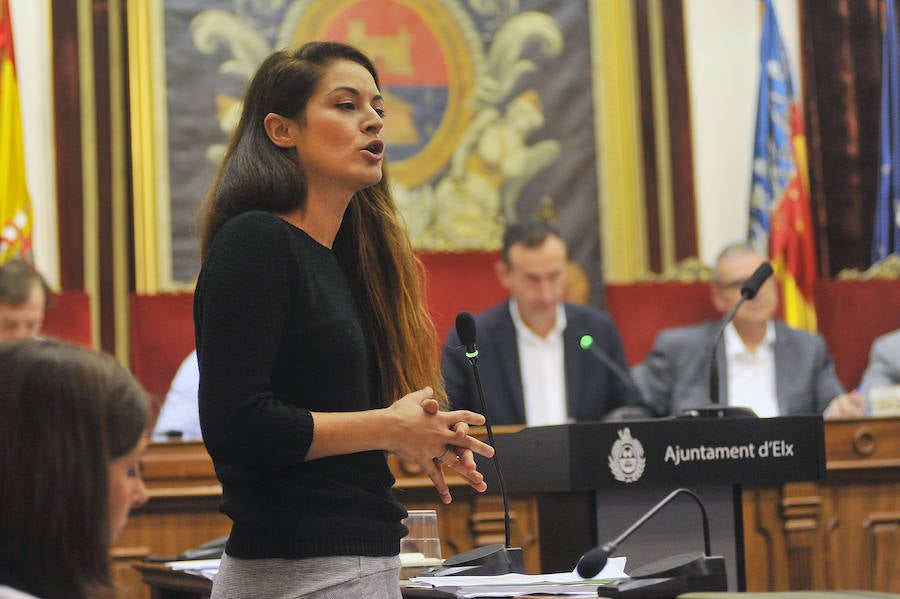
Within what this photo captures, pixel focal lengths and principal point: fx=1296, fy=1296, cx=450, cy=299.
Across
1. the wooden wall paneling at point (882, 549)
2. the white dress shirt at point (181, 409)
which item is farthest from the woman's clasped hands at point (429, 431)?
the white dress shirt at point (181, 409)

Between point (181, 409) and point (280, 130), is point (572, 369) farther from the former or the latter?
point (280, 130)

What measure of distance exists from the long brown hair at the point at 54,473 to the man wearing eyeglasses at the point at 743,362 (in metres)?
3.78

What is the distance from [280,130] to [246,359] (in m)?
0.42

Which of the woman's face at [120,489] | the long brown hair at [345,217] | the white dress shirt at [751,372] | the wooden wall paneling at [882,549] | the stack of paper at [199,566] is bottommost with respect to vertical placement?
the wooden wall paneling at [882,549]

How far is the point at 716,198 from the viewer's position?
6449mm

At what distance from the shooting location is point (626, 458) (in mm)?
2633

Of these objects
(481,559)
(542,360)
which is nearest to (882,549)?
(542,360)

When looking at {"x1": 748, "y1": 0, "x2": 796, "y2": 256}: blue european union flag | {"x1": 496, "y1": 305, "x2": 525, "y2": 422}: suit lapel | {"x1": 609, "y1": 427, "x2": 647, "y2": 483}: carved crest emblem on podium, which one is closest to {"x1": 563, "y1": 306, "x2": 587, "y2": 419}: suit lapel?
{"x1": 496, "y1": 305, "x2": 525, "y2": 422}: suit lapel

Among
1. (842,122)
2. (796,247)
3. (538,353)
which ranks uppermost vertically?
(842,122)

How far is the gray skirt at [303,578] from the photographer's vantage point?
172 centimetres

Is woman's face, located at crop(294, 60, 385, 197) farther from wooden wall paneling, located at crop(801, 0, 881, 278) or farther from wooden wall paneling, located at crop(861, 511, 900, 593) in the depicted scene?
wooden wall paneling, located at crop(801, 0, 881, 278)

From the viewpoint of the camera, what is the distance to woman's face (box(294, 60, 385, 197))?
1.90 metres

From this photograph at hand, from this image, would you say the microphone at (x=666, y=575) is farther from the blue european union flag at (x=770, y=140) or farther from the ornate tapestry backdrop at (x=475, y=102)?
the blue european union flag at (x=770, y=140)

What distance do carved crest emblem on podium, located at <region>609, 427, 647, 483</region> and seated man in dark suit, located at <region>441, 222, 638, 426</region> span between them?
1733 mm
